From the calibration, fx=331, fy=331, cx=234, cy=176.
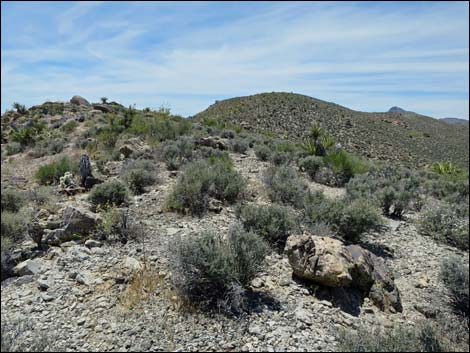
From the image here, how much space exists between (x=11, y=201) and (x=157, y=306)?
4005mm

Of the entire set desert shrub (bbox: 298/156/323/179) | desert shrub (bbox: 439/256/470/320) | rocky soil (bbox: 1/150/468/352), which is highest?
desert shrub (bbox: 298/156/323/179)

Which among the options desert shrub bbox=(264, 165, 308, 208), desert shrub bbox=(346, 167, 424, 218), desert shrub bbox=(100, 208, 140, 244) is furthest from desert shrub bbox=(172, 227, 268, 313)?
desert shrub bbox=(346, 167, 424, 218)

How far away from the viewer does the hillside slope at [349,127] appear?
105ft

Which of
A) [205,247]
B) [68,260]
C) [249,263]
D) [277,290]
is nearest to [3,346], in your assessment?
[68,260]

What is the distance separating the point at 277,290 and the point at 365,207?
264 cm

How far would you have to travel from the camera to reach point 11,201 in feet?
19.6

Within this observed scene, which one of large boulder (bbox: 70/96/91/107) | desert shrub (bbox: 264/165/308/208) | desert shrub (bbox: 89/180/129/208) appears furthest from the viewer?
large boulder (bbox: 70/96/91/107)

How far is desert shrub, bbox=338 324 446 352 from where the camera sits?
318 centimetres

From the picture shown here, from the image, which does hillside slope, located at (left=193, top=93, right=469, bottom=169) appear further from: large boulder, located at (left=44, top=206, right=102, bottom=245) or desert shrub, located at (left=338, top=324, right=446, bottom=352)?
desert shrub, located at (left=338, top=324, right=446, bottom=352)

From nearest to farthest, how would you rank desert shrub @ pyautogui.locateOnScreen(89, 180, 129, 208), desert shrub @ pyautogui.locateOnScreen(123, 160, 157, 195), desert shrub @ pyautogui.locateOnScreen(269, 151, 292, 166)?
desert shrub @ pyautogui.locateOnScreen(89, 180, 129, 208)
desert shrub @ pyautogui.locateOnScreen(123, 160, 157, 195)
desert shrub @ pyautogui.locateOnScreen(269, 151, 292, 166)

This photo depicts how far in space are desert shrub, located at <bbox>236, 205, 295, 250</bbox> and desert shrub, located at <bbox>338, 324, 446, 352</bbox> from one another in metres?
1.97

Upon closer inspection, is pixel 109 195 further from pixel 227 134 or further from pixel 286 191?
pixel 227 134

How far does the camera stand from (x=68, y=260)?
4449 millimetres

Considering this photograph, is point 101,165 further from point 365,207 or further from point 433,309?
point 433,309
